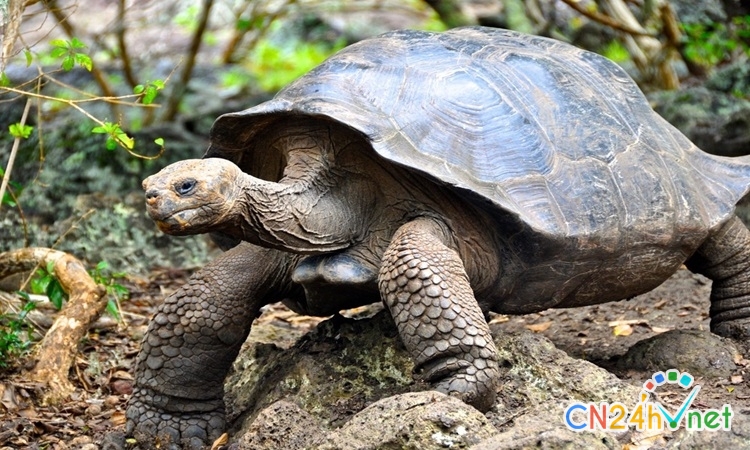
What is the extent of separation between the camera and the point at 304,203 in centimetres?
398

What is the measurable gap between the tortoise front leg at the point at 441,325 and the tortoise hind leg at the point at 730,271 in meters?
1.72

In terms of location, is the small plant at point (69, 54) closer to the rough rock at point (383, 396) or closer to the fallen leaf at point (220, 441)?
the rough rock at point (383, 396)

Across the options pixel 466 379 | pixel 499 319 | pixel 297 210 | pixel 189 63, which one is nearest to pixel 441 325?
pixel 466 379

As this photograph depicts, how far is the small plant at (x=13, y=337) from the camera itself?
Result: 4875mm

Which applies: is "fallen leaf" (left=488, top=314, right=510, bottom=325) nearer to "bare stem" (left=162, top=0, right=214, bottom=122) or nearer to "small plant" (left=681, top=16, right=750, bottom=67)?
"small plant" (left=681, top=16, right=750, bottom=67)

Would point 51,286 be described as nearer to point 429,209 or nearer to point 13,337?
point 13,337

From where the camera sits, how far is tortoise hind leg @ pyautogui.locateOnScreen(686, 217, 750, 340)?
16.0 ft

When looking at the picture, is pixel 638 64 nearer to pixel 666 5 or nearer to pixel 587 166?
pixel 666 5

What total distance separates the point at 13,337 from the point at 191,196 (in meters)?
1.89

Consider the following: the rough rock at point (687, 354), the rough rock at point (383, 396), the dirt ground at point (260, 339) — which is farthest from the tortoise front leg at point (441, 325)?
the rough rock at point (687, 354)

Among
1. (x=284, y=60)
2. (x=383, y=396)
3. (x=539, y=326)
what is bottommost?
(x=284, y=60)

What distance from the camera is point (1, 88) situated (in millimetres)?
4457

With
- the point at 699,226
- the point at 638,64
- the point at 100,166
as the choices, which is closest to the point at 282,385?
the point at 699,226

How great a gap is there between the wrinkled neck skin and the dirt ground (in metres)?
1.15
